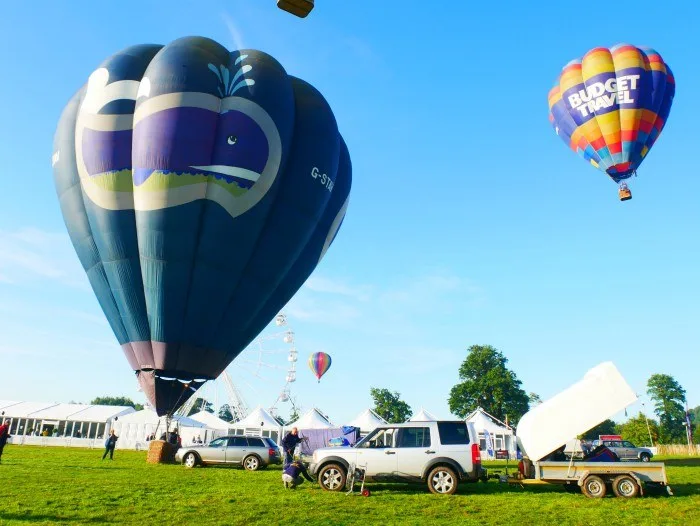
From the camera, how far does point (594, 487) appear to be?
1305cm

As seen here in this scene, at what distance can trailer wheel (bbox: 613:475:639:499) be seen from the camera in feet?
42.1

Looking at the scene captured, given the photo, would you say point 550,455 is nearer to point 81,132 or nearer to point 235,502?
point 235,502

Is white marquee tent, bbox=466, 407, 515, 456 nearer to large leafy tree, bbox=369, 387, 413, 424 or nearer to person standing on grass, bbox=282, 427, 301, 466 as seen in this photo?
person standing on grass, bbox=282, 427, 301, 466

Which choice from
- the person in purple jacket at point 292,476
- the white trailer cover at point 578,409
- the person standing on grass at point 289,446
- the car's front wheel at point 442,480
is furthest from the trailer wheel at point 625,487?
the person standing on grass at point 289,446

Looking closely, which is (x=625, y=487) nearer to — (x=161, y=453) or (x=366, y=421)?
(x=161, y=453)

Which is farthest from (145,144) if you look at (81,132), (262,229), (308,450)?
(308,450)

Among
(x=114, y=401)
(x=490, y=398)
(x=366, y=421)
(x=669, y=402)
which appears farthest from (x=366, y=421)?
(x=114, y=401)

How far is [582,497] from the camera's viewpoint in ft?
42.4

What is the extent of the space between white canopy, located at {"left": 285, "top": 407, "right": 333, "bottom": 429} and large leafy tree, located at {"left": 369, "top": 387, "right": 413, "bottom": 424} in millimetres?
62656

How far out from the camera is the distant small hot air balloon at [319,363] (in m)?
58.7

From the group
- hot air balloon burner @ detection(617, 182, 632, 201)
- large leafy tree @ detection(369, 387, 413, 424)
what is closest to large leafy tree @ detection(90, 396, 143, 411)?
large leafy tree @ detection(369, 387, 413, 424)

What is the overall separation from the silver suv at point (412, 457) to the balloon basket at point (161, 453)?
40.0 feet

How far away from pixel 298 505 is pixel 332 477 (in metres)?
2.73

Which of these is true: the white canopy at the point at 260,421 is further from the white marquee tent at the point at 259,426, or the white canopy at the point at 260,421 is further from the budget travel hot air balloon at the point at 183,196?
the budget travel hot air balloon at the point at 183,196
